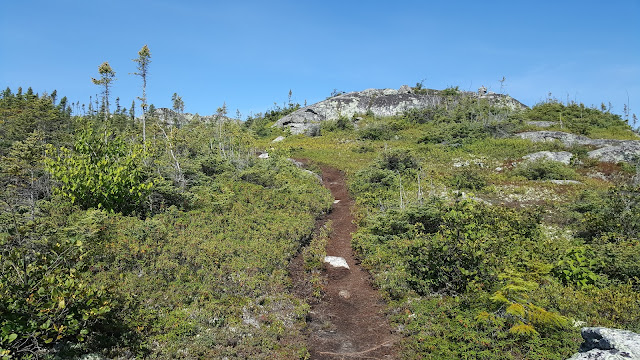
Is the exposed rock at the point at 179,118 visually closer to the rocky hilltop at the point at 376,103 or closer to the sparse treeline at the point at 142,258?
the rocky hilltop at the point at 376,103

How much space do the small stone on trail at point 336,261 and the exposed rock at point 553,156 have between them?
22.5 metres

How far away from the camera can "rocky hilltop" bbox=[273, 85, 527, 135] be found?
62.8 metres

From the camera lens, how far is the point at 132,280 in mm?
8789

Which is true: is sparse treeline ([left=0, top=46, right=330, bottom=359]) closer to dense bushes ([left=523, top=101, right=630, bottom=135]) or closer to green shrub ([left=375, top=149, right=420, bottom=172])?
green shrub ([left=375, top=149, right=420, bottom=172])

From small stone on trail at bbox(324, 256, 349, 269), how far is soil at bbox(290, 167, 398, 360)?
0.21 metres

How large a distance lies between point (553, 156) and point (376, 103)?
41.3m

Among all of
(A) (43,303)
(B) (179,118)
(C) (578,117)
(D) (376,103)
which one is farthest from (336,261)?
(B) (179,118)

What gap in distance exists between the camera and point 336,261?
43.5 feet

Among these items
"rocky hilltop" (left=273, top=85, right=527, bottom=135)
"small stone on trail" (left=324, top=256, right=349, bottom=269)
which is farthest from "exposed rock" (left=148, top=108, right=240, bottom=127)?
"small stone on trail" (left=324, top=256, right=349, bottom=269)

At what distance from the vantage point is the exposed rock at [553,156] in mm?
28531

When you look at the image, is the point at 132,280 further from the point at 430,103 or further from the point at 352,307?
the point at 430,103

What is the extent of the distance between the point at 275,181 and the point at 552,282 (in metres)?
15.3

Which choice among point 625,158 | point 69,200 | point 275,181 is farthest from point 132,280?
point 625,158

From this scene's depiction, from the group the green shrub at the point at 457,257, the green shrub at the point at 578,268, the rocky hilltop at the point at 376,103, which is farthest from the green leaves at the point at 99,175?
the rocky hilltop at the point at 376,103
